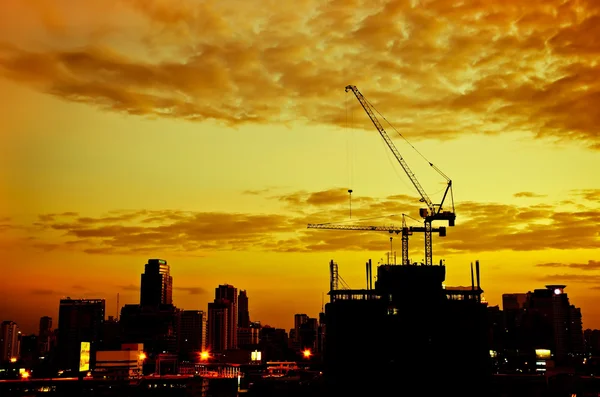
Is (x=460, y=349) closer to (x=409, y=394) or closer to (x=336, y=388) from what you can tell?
(x=409, y=394)

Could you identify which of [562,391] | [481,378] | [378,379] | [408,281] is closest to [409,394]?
[378,379]

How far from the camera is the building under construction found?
170625 mm

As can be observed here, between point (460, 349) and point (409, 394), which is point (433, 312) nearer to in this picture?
point (460, 349)

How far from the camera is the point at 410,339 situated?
178 metres

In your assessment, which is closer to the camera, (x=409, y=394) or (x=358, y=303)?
(x=409, y=394)

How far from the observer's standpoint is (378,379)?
17300 centimetres

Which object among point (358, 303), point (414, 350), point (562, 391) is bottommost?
point (562, 391)

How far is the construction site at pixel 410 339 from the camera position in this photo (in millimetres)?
170625

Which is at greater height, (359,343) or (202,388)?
(359,343)

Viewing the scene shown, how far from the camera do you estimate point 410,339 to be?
17775 cm

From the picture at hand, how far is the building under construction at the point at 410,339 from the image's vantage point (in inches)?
6718

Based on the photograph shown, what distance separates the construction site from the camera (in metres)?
171

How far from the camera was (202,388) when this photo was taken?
176250 millimetres

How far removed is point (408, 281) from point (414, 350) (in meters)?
19.3
